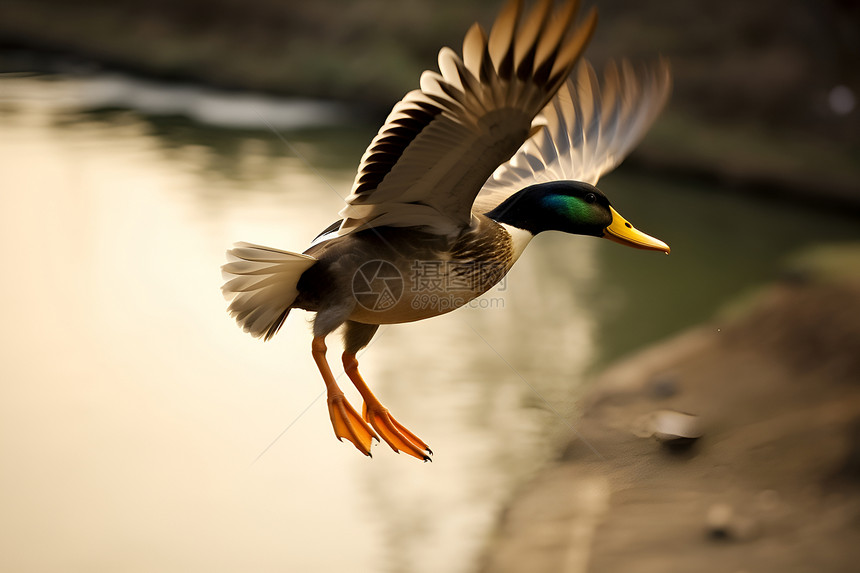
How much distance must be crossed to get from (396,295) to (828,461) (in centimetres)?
184

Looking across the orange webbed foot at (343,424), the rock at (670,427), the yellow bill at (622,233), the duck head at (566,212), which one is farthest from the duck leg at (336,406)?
the rock at (670,427)

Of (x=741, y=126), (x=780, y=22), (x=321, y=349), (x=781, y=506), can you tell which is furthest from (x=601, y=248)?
(x=321, y=349)

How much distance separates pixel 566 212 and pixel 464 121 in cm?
37

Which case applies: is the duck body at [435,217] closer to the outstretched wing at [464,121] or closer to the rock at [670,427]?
the outstretched wing at [464,121]

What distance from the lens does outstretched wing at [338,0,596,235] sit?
1.28 m

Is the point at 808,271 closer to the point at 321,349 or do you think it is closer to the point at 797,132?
the point at 797,132

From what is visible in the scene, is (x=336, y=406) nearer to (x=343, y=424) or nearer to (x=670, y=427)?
(x=343, y=424)

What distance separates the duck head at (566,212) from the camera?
5.50 feet

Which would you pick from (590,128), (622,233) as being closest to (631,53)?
(590,128)

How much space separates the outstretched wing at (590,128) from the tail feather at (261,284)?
0.58 m

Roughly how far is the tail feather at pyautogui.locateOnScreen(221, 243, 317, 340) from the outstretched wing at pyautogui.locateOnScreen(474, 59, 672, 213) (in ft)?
1.91

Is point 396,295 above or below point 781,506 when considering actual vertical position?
above

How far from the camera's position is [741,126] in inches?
241

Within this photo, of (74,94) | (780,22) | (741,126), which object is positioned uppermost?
(74,94)
